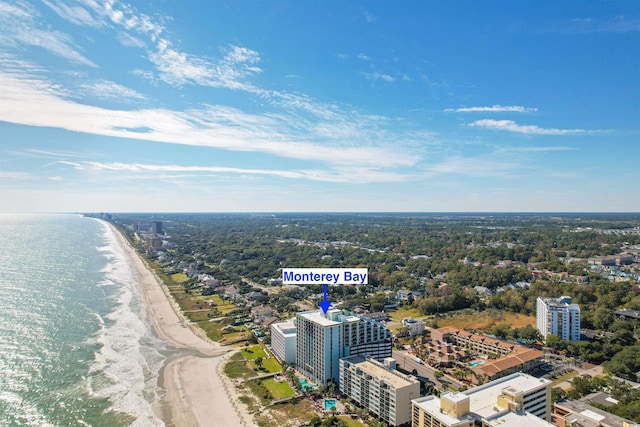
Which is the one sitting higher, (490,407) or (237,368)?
(490,407)

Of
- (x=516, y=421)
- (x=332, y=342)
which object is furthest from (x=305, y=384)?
(x=516, y=421)

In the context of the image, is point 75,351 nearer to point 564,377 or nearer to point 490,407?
point 490,407

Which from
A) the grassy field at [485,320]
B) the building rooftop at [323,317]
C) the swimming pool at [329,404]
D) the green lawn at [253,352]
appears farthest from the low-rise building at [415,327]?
the swimming pool at [329,404]

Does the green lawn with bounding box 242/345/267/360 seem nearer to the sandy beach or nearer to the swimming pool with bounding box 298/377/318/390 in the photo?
the sandy beach

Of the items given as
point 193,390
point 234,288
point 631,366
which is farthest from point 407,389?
point 234,288

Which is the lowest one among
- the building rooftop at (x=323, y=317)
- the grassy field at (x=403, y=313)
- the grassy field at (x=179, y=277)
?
the grassy field at (x=403, y=313)

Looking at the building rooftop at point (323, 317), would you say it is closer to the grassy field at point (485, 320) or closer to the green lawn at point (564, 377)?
the green lawn at point (564, 377)

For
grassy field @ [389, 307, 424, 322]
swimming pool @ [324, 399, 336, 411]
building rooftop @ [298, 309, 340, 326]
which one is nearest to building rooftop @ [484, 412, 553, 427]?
swimming pool @ [324, 399, 336, 411]
